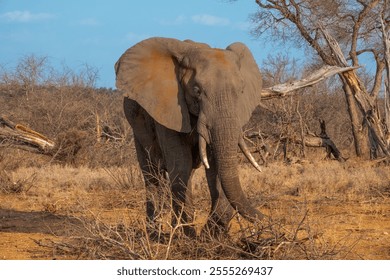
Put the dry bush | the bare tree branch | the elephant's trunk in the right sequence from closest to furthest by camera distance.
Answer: the dry bush, the elephant's trunk, the bare tree branch

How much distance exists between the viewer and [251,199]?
908cm

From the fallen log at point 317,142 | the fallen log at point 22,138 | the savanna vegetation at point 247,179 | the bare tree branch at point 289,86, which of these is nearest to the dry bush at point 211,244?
the savanna vegetation at point 247,179

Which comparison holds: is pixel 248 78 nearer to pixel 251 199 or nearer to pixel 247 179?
pixel 251 199

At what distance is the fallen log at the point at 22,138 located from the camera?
14258mm

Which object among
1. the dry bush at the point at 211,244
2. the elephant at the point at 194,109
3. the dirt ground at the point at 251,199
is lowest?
the dirt ground at the point at 251,199

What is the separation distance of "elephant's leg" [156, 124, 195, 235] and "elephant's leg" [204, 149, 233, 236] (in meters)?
0.21

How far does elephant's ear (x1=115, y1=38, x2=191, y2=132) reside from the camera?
7105 millimetres

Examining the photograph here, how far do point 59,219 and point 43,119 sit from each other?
10.8 m

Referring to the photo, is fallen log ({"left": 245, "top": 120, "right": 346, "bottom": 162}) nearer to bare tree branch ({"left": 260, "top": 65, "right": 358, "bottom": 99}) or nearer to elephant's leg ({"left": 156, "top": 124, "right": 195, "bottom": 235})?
bare tree branch ({"left": 260, "top": 65, "right": 358, "bottom": 99})

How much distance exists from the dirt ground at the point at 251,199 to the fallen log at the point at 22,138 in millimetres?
828

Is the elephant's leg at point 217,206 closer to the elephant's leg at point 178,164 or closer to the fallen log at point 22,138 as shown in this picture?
the elephant's leg at point 178,164

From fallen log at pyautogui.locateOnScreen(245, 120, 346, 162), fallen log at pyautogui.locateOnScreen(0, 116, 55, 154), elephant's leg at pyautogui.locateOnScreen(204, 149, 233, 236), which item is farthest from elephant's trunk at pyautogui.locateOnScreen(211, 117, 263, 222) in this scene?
fallen log at pyautogui.locateOnScreen(245, 120, 346, 162)
